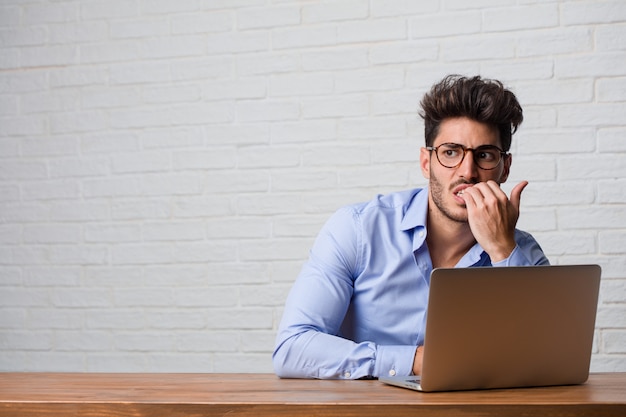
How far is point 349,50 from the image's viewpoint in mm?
3189

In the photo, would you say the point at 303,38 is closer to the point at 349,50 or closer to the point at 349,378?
the point at 349,50

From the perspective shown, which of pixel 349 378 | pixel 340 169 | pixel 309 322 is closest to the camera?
pixel 349 378

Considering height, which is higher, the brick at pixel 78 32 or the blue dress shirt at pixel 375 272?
the brick at pixel 78 32

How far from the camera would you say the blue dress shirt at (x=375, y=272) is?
2135 mm

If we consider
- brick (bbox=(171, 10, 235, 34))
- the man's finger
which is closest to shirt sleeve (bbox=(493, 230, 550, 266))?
the man's finger

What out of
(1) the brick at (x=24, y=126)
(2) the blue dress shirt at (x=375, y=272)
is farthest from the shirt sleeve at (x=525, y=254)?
(1) the brick at (x=24, y=126)

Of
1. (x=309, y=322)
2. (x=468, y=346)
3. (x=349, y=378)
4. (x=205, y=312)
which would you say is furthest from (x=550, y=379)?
(x=205, y=312)

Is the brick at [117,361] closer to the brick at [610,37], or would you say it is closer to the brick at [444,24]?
the brick at [444,24]

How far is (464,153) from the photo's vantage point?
7.33 ft

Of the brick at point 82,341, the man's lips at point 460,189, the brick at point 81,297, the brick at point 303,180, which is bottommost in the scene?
the brick at point 82,341

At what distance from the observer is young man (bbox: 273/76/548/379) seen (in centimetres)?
214

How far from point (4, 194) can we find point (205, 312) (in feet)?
3.24

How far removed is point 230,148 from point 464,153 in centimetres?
126

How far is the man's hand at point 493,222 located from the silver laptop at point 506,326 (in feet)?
1.76
